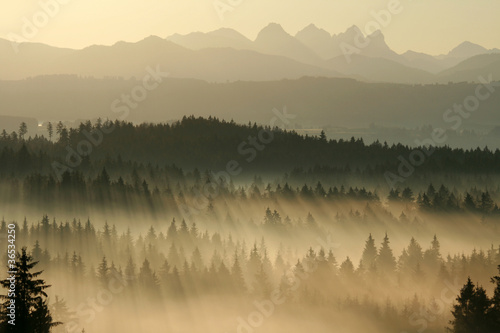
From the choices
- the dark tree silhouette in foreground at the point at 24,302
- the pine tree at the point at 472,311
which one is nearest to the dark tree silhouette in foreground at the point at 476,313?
the pine tree at the point at 472,311

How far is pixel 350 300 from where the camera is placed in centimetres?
18575

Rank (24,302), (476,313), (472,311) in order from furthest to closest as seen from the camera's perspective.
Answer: (472,311), (476,313), (24,302)

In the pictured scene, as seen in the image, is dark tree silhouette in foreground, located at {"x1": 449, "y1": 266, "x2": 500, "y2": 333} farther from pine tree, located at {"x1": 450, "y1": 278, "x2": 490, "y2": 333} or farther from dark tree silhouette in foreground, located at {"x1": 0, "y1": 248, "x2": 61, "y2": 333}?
dark tree silhouette in foreground, located at {"x1": 0, "y1": 248, "x2": 61, "y2": 333}

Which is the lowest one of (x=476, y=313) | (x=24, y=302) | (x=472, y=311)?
(x=476, y=313)

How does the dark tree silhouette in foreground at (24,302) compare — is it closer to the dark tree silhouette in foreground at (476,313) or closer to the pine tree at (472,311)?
the dark tree silhouette in foreground at (476,313)

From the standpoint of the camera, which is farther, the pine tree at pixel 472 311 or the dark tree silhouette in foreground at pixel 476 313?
the pine tree at pixel 472 311

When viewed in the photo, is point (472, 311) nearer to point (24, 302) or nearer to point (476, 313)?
point (476, 313)

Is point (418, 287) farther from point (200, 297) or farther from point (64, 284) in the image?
point (64, 284)

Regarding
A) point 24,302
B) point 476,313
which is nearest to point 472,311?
point 476,313

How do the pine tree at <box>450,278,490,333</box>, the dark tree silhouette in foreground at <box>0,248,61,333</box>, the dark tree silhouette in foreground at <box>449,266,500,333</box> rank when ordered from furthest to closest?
1. the pine tree at <box>450,278,490,333</box>
2. the dark tree silhouette in foreground at <box>449,266,500,333</box>
3. the dark tree silhouette in foreground at <box>0,248,61,333</box>

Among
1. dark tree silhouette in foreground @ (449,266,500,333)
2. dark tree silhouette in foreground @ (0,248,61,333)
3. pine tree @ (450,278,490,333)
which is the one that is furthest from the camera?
pine tree @ (450,278,490,333)

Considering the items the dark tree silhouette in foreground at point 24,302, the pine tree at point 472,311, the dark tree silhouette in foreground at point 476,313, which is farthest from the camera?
the pine tree at point 472,311

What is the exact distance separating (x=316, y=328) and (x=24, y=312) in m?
143

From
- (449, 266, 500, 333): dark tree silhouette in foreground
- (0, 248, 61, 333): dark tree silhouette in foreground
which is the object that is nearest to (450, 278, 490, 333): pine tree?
(449, 266, 500, 333): dark tree silhouette in foreground
